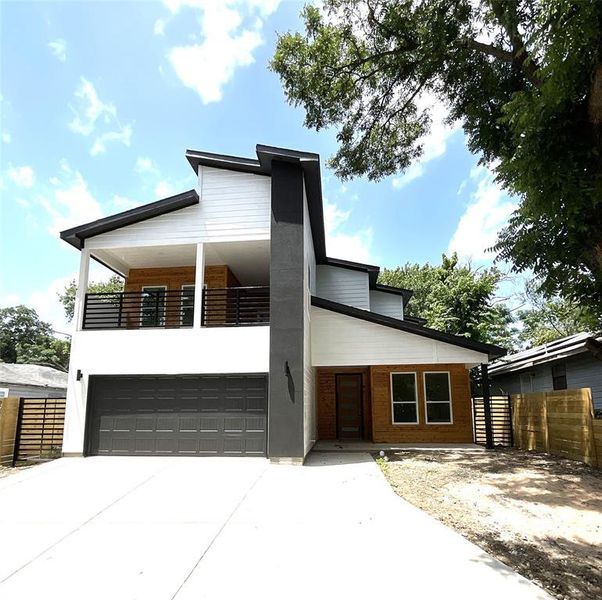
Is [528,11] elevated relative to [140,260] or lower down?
elevated

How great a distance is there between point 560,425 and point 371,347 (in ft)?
16.3

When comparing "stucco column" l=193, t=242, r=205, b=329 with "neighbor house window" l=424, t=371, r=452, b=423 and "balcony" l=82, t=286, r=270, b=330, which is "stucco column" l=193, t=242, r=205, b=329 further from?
"neighbor house window" l=424, t=371, r=452, b=423

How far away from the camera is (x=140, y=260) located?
13016 millimetres

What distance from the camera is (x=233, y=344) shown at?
1035 centimetres

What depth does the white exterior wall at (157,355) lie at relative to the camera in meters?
10.3

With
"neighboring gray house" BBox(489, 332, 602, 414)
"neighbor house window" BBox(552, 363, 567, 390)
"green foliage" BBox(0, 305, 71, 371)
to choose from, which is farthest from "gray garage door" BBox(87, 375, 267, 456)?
"green foliage" BBox(0, 305, 71, 371)

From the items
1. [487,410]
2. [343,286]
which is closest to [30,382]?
[343,286]

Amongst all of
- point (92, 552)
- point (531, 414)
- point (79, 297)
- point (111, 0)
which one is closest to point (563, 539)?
point (92, 552)

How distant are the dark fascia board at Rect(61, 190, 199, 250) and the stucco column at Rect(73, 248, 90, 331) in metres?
0.53

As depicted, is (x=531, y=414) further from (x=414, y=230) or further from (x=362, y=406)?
(x=414, y=230)

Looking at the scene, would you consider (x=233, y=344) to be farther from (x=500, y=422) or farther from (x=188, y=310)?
(x=500, y=422)

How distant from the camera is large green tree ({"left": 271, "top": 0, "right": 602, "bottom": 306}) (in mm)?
5191

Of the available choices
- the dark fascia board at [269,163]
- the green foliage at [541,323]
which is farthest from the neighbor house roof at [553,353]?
the green foliage at [541,323]

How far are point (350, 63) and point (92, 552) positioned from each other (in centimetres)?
1145
